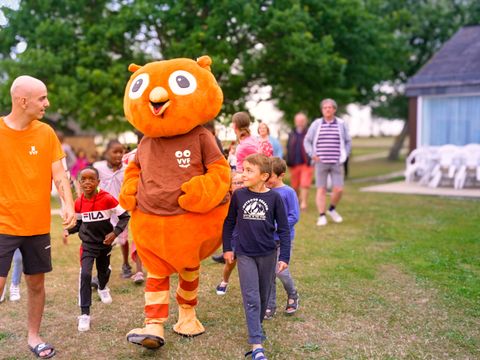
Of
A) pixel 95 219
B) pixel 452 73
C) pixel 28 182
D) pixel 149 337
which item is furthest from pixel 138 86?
pixel 452 73

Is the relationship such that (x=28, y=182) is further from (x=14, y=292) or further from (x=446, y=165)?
(x=446, y=165)

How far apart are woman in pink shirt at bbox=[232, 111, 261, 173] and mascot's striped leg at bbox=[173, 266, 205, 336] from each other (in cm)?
153

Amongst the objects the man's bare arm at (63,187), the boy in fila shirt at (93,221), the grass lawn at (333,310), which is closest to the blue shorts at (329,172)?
the grass lawn at (333,310)

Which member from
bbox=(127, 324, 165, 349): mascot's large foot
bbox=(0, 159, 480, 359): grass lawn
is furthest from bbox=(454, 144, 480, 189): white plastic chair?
bbox=(127, 324, 165, 349): mascot's large foot

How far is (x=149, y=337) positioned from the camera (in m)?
3.94

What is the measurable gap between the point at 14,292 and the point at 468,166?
11142 mm

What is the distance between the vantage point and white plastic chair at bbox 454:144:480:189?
1314 cm

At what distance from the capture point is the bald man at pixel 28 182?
12.7ft

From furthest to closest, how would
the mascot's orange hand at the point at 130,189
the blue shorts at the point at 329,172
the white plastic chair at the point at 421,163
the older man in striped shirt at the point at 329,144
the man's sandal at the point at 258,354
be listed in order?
the white plastic chair at the point at 421,163 < the blue shorts at the point at 329,172 < the older man in striped shirt at the point at 329,144 < the mascot's orange hand at the point at 130,189 < the man's sandal at the point at 258,354

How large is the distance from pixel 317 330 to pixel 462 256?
10.4 ft

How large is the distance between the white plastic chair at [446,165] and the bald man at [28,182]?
11.5m

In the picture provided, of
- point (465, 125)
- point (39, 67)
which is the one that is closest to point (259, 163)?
point (39, 67)

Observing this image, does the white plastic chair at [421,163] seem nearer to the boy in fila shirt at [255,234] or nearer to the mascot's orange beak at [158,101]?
the boy in fila shirt at [255,234]

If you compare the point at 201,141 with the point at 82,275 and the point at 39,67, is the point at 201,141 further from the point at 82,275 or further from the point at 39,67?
the point at 39,67
